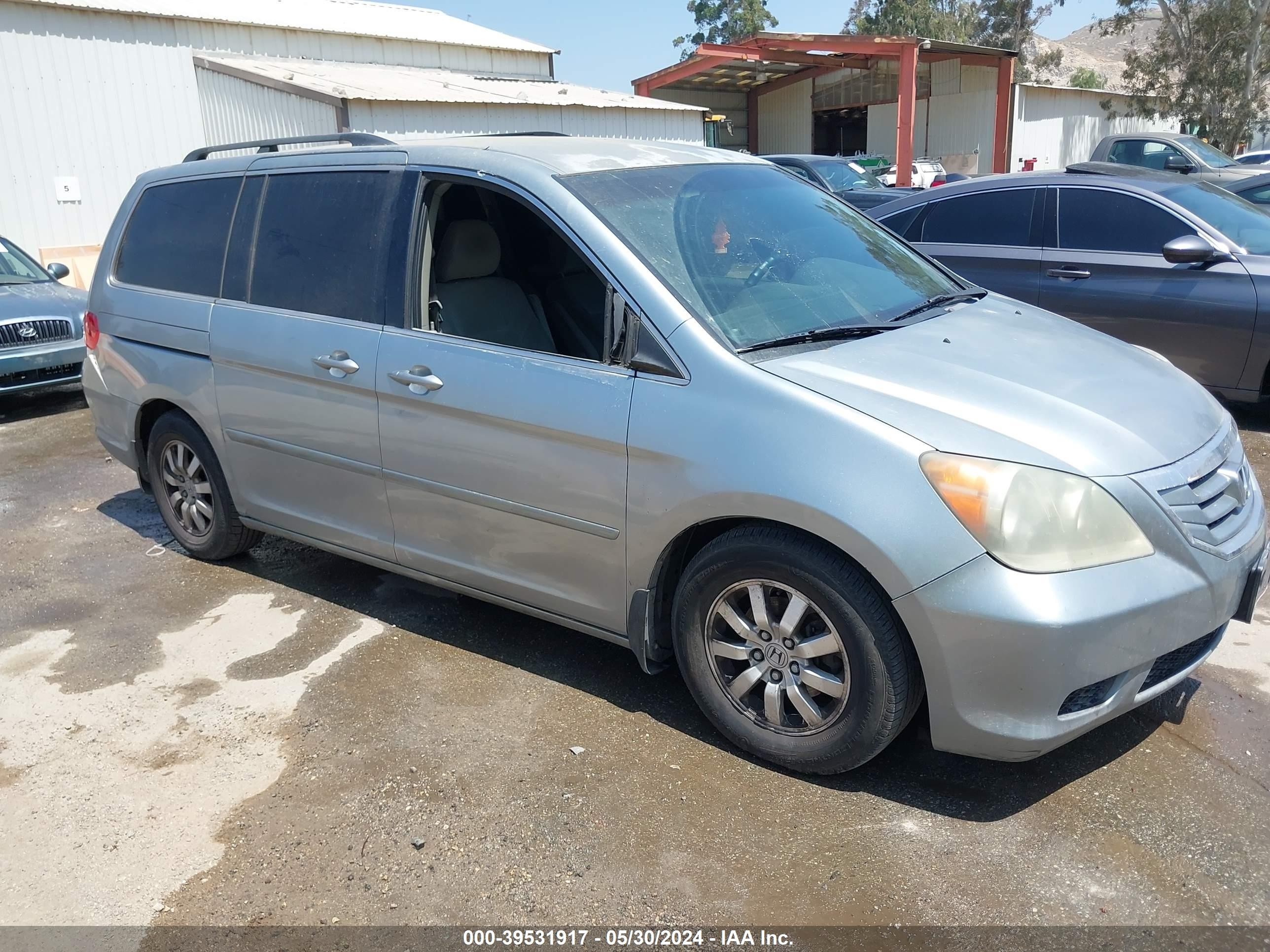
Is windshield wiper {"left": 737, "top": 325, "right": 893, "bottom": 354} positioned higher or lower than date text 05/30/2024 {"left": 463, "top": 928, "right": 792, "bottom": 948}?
higher

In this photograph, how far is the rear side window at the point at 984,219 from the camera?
7066mm

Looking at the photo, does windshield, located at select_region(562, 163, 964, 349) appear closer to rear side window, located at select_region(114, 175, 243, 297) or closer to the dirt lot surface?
the dirt lot surface

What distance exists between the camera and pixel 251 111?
1564 cm

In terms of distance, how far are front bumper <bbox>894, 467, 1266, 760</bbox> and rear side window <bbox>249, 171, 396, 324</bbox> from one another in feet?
7.74

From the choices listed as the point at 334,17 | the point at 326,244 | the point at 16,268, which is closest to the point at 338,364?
the point at 326,244

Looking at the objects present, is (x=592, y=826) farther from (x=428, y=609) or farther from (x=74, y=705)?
(x=74, y=705)

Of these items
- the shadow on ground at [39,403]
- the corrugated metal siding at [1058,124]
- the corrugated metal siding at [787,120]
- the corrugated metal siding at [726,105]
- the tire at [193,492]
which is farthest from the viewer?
the corrugated metal siding at [787,120]

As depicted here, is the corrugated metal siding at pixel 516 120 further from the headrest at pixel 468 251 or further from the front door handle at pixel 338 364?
the front door handle at pixel 338 364

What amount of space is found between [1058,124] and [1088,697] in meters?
35.3

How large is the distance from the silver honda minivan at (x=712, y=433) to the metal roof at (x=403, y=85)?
11659mm

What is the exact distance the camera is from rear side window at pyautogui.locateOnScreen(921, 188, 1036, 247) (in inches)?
278

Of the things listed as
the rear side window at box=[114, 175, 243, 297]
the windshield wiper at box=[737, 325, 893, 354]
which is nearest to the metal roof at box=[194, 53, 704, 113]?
the rear side window at box=[114, 175, 243, 297]

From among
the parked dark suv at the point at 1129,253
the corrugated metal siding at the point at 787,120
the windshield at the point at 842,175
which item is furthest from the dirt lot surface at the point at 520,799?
the corrugated metal siding at the point at 787,120

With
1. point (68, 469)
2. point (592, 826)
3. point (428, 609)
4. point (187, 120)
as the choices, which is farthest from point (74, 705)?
point (187, 120)
